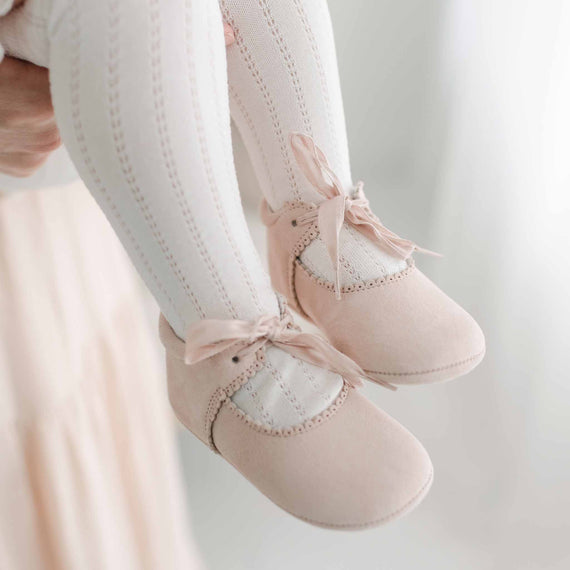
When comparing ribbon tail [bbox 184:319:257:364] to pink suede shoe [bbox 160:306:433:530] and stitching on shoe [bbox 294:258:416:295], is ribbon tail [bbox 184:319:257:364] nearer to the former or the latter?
pink suede shoe [bbox 160:306:433:530]

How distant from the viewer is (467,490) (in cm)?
103

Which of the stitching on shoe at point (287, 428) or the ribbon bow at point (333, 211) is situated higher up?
the ribbon bow at point (333, 211)

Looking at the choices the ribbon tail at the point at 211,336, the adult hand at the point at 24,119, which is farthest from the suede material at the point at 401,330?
the adult hand at the point at 24,119

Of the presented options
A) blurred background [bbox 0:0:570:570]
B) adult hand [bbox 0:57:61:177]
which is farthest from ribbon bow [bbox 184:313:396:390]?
blurred background [bbox 0:0:570:570]

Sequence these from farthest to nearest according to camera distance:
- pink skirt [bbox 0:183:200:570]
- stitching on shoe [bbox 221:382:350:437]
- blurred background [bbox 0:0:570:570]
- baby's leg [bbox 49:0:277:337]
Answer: blurred background [bbox 0:0:570:570]
pink skirt [bbox 0:183:200:570]
stitching on shoe [bbox 221:382:350:437]
baby's leg [bbox 49:0:277:337]

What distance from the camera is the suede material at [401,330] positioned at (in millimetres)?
598

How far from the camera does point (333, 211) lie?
0.62 metres

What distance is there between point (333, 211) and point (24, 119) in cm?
25

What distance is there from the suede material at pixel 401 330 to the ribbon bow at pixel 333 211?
0.9 inches

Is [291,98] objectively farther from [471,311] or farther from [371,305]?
[471,311]

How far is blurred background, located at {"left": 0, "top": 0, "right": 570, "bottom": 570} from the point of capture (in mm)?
917

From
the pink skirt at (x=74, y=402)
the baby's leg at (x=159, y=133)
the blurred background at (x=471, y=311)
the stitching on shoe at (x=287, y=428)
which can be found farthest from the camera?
the blurred background at (x=471, y=311)

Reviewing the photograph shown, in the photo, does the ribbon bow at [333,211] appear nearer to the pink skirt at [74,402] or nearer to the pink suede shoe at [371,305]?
the pink suede shoe at [371,305]

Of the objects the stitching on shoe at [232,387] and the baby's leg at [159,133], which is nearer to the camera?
the baby's leg at [159,133]
